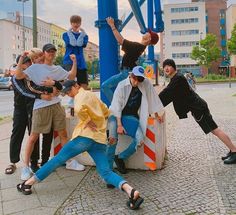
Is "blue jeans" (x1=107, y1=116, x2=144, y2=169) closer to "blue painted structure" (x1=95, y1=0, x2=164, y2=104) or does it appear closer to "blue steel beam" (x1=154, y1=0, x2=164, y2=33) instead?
"blue painted structure" (x1=95, y1=0, x2=164, y2=104)

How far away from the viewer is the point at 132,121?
17.2 feet

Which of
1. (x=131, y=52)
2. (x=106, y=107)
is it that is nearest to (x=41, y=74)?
(x=106, y=107)

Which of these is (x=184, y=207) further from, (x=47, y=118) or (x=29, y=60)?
(x=29, y=60)

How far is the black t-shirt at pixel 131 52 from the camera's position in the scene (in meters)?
5.43

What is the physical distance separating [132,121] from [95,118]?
841mm

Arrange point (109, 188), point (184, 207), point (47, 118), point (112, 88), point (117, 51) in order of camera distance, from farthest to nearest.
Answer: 1. point (117, 51)
2. point (112, 88)
3. point (47, 118)
4. point (109, 188)
5. point (184, 207)

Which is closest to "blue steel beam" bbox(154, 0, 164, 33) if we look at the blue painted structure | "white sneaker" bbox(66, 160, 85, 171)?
the blue painted structure

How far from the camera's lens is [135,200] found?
416 cm

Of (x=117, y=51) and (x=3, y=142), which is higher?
(x=117, y=51)

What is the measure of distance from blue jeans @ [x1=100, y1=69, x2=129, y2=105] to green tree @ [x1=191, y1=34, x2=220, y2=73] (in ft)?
216

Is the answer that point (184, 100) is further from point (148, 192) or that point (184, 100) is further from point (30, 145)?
point (30, 145)

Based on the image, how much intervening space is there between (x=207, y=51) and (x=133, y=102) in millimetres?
67032

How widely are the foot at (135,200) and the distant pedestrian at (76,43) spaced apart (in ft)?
9.71

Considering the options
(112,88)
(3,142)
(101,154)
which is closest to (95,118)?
(101,154)
